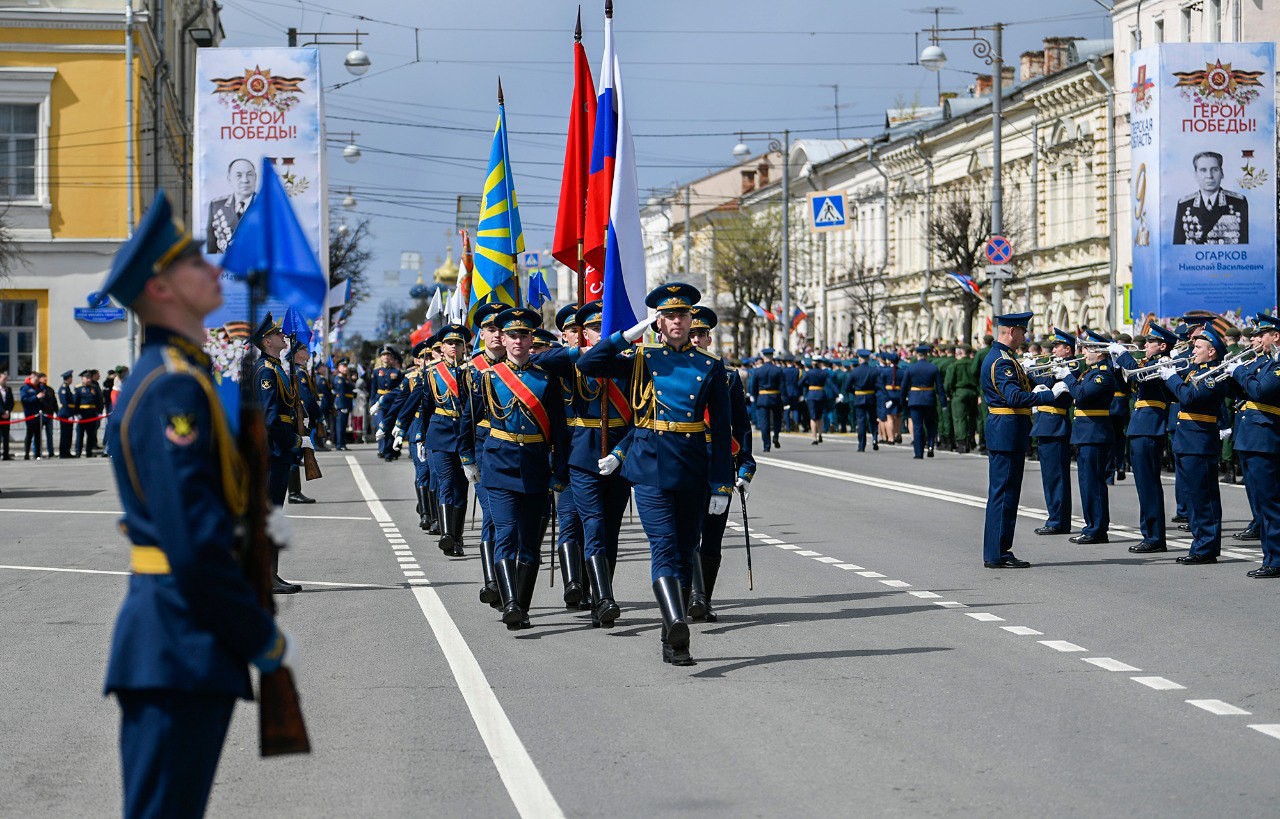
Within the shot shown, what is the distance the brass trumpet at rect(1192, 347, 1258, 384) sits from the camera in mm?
14781

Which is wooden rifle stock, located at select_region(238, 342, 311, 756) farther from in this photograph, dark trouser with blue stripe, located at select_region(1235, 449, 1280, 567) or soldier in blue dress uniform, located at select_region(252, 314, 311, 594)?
dark trouser with blue stripe, located at select_region(1235, 449, 1280, 567)

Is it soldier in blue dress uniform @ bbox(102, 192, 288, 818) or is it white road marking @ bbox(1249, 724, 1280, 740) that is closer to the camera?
soldier in blue dress uniform @ bbox(102, 192, 288, 818)

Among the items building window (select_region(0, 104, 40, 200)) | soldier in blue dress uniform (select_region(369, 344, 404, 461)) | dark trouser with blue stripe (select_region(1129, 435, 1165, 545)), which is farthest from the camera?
building window (select_region(0, 104, 40, 200))

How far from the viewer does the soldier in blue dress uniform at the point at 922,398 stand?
32500 millimetres

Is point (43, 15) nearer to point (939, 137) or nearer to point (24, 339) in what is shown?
point (24, 339)

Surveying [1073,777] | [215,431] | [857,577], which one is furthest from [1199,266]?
[215,431]

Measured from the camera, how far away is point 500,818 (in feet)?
20.9

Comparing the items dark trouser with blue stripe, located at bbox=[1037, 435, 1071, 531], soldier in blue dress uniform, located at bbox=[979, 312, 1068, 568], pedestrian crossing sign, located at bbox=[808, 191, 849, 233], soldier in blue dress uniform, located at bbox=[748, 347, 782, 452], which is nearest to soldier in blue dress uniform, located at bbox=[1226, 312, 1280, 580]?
soldier in blue dress uniform, located at bbox=[979, 312, 1068, 568]

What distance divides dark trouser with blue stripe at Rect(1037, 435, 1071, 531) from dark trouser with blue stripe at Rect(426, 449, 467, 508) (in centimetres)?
549

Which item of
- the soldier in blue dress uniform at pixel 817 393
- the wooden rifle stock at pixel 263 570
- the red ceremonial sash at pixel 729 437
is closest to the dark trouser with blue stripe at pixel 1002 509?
the red ceremonial sash at pixel 729 437

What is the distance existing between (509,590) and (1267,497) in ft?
21.3

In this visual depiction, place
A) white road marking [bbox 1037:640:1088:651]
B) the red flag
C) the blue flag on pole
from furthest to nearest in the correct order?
the red flag → white road marking [bbox 1037:640:1088:651] → the blue flag on pole

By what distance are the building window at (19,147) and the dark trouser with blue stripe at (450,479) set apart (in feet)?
103

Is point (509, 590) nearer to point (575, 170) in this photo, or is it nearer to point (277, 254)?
point (575, 170)
